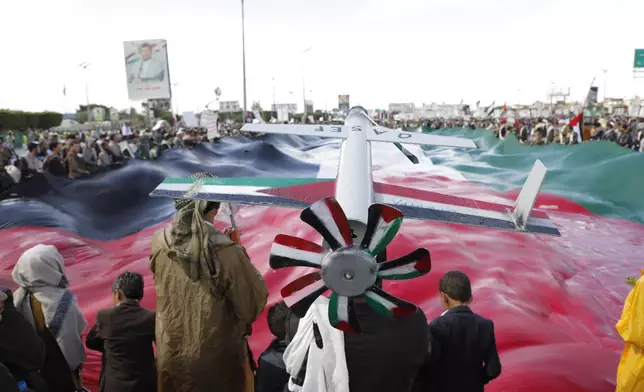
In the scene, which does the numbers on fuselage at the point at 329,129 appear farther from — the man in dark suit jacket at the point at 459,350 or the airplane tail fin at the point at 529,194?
the man in dark suit jacket at the point at 459,350

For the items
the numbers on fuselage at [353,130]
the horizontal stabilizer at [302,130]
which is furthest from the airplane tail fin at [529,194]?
the horizontal stabilizer at [302,130]

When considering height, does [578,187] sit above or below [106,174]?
below

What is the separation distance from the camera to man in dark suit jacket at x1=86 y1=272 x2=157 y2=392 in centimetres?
359

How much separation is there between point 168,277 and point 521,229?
12.5ft

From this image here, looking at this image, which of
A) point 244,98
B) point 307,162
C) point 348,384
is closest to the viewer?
point 348,384

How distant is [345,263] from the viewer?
9.16ft

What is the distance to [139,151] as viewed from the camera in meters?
18.9

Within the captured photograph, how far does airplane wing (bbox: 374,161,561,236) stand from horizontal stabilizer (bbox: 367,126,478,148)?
1166 mm

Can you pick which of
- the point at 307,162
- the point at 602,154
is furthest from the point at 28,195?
the point at 602,154

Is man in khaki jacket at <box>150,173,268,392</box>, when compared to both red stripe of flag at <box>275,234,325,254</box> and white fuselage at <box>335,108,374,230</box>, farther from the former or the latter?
white fuselage at <box>335,108,374,230</box>

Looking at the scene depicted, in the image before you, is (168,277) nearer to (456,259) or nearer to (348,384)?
(348,384)

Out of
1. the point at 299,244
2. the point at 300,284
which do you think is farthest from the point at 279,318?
the point at 299,244

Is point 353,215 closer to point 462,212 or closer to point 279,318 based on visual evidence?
point 279,318

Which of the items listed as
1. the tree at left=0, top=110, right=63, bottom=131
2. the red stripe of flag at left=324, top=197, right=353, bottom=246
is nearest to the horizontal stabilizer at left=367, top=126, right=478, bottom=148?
the red stripe of flag at left=324, top=197, right=353, bottom=246
